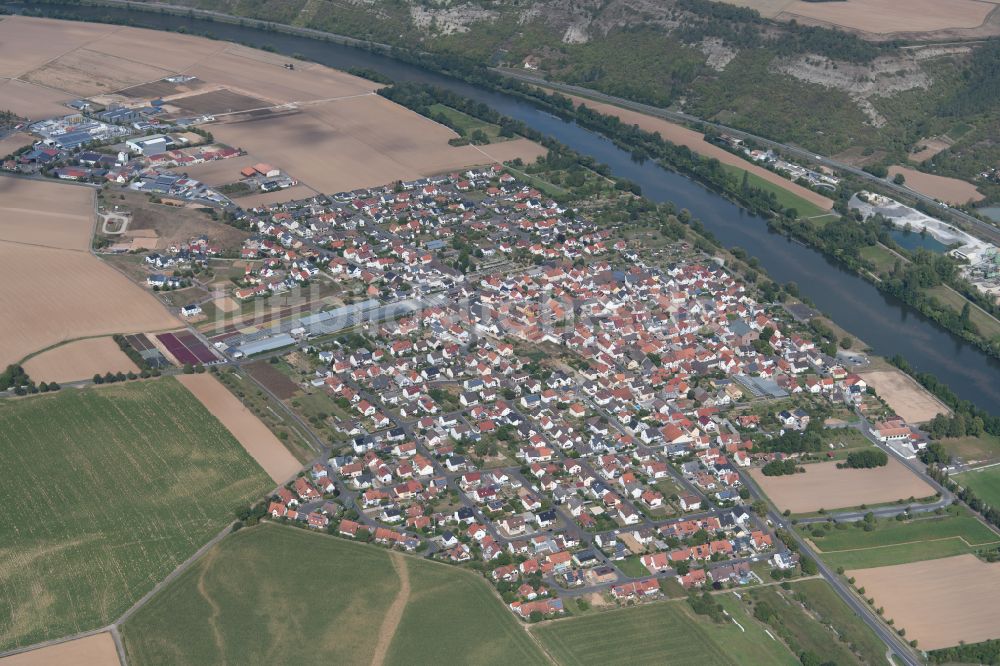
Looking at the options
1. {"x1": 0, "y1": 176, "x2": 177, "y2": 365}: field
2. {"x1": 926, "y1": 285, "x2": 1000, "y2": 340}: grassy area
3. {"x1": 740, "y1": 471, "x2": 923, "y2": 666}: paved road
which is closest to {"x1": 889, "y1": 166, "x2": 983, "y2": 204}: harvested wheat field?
{"x1": 926, "y1": 285, "x2": 1000, "y2": 340}: grassy area

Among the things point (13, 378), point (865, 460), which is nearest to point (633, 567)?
point (865, 460)

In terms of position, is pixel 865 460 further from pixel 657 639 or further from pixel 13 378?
pixel 13 378

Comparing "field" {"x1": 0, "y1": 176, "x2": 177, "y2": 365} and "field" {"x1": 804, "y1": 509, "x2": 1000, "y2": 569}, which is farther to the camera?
"field" {"x1": 0, "y1": 176, "x2": 177, "y2": 365}

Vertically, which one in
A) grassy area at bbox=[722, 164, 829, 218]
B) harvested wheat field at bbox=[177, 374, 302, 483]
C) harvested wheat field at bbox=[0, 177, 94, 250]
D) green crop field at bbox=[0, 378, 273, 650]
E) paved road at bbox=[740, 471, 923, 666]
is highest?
grassy area at bbox=[722, 164, 829, 218]

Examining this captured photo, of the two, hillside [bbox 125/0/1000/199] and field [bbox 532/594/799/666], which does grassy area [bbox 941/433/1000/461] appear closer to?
field [bbox 532/594/799/666]

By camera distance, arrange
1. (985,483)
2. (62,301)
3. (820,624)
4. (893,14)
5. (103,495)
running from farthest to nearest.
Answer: (893,14) < (62,301) < (985,483) < (103,495) < (820,624)

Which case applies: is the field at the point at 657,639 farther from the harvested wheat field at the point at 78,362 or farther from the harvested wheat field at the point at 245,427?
the harvested wheat field at the point at 78,362

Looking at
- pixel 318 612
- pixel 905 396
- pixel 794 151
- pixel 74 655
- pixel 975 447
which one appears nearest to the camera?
pixel 74 655

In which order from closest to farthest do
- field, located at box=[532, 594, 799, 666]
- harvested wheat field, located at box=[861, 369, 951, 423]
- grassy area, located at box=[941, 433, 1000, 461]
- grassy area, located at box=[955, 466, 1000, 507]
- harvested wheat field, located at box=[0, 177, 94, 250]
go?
field, located at box=[532, 594, 799, 666], grassy area, located at box=[955, 466, 1000, 507], grassy area, located at box=[941, 433, 1000, 461], harvested wheat field, located at box=[861, 369, 951, 423], harvested wheat field, located at box=[0, 177, 94, 250]

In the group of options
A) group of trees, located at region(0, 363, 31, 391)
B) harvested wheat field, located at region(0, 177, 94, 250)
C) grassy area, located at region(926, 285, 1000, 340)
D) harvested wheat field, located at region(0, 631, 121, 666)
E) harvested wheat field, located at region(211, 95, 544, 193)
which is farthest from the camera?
harvested wheat field, located at region(211, 95, 544, 193)
